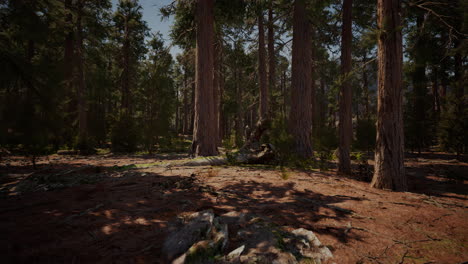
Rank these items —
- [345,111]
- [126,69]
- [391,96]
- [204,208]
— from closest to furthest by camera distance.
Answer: [204,208]
[391,96]
[345,111]
[126,69]

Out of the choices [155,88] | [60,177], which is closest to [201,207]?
[60,177]

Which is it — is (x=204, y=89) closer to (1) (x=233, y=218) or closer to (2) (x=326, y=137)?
(1) (x=233, y=218)

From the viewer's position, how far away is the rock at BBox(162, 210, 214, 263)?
2020 mm

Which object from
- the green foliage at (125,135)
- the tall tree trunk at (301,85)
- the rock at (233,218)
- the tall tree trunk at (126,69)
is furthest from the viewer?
the tall tree trunk at (126,69)

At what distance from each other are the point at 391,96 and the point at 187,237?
5.03 m

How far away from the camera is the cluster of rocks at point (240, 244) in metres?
1.89

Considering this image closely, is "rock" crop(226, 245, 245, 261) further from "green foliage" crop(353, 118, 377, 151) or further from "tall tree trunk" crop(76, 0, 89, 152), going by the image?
"tall tree trunk" crop(76, 0, 89, 152)

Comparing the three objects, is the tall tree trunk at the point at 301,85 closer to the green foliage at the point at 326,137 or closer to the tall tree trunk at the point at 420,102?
the green foliage at the point at 326,137

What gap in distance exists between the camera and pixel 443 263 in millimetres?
1968

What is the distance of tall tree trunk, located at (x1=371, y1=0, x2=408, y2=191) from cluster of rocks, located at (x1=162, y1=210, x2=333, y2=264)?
3.47 metres

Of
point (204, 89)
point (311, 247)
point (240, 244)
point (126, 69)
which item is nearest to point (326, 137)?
point (204, 89)

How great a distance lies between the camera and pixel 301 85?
27.3 feet

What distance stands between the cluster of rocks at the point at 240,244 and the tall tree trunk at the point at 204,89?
610 centimetres

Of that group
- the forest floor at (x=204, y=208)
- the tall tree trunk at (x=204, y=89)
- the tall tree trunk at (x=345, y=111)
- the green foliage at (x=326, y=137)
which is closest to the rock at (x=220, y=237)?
the forest floor at (x=204, y=208)
